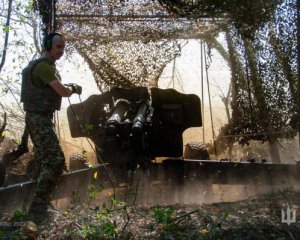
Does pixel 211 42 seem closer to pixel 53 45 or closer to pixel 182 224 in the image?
pixel 53 45

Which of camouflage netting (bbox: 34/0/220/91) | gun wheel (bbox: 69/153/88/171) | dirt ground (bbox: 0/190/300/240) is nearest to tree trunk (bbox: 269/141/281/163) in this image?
camouflage netting (bbox: 34/0/220/91)

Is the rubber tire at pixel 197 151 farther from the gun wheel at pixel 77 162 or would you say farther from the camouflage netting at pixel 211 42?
the gun wheel at pixel 77 162

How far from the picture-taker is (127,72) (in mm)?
8547

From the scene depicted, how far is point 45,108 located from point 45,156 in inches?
23.3

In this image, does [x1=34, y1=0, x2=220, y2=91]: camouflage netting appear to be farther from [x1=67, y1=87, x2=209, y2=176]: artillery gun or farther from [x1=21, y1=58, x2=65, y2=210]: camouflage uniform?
[x1=21, y1=58, x2=65, y2=210]: camouflage uniform

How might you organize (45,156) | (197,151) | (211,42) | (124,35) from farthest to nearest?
(211,42) → (197,151) → (124,35) → (45,156)

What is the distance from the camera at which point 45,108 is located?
568cm

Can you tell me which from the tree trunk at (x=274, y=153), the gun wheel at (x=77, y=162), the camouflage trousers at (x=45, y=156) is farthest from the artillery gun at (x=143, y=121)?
the tree trunk at (x=274, y=153)

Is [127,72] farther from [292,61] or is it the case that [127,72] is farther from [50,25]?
[292,61]

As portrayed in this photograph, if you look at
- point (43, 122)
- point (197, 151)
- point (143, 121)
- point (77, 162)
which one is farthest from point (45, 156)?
point (197, 151)

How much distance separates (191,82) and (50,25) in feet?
17.5

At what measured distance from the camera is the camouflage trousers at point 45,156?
18.3 feet

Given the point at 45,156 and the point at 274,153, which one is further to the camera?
the point at 274,153

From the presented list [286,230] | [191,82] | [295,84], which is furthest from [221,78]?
[286,230]
